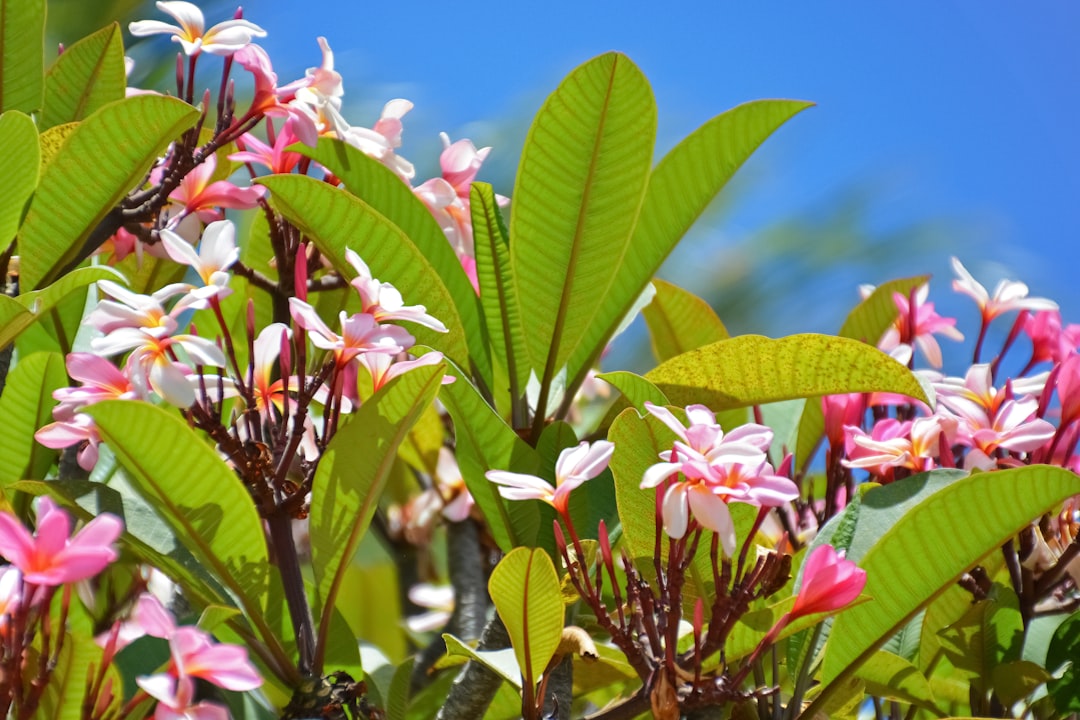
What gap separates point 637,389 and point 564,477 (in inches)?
5.1

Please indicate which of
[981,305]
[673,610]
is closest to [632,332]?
[981,305]

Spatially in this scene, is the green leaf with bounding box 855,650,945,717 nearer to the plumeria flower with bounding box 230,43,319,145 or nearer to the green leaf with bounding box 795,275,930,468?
the green leaf with bounding box 795,275,930,468

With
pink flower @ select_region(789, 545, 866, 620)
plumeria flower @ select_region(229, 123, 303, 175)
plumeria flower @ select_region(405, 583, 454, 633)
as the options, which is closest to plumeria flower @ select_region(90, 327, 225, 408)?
plumeria flower @ select_region(229, 123, 303, 175)

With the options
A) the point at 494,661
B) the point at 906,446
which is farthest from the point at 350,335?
the point at 906,446

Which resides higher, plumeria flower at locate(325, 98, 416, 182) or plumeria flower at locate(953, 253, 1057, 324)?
plumeria flower at locate(325, 98, 416, 182)

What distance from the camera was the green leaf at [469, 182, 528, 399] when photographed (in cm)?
110

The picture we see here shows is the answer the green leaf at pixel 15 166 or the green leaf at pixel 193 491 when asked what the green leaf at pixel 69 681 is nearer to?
the green leaf at pixel 193 491

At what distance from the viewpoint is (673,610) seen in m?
0.78

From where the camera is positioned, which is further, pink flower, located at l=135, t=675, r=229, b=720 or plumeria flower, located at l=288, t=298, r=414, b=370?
plumeria flower, located at l=288, t=298, r=414, b=370

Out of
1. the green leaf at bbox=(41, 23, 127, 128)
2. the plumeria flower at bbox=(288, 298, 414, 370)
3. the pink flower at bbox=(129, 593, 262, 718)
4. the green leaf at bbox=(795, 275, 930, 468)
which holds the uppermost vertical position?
the green leaf at bbox=(41, 23, 127, 128)

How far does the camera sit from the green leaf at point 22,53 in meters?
1.16

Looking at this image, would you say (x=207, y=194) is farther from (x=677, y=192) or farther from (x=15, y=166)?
(x=677, y=192)

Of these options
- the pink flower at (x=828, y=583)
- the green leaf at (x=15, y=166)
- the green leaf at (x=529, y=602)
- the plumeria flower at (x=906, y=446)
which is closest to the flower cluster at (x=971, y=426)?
the plumeria flower at (x=906, y=446)

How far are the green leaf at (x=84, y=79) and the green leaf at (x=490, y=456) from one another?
540mm
